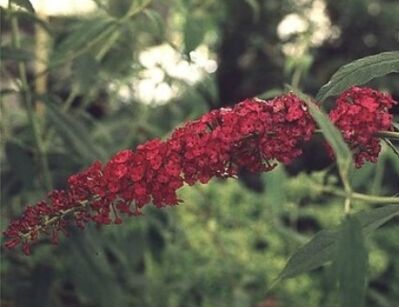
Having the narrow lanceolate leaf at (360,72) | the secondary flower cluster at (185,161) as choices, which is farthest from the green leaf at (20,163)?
the narrow lanceolate leaf at (360,72)

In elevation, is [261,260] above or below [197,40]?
below

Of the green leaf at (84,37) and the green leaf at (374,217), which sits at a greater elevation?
the green leaf at (84,37)

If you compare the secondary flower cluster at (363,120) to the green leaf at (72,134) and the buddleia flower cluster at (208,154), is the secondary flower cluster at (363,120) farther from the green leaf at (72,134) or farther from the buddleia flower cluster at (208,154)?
the green leaf at (72,134)

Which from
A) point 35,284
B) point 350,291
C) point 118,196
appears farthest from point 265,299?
point 350,291

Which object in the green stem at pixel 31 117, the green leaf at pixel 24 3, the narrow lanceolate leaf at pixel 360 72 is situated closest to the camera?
the narrow lanceolate leaf at pixel 360 72

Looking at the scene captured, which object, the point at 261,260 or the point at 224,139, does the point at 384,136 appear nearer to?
the point at 224,139

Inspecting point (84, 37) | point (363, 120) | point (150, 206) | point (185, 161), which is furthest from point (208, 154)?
point (150, 206)

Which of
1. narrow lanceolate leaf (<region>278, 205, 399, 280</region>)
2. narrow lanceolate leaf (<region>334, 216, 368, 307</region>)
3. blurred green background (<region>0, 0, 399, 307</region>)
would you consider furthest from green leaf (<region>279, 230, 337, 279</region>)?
blurred green background (<region>0, 0, 399, 307</region>)
